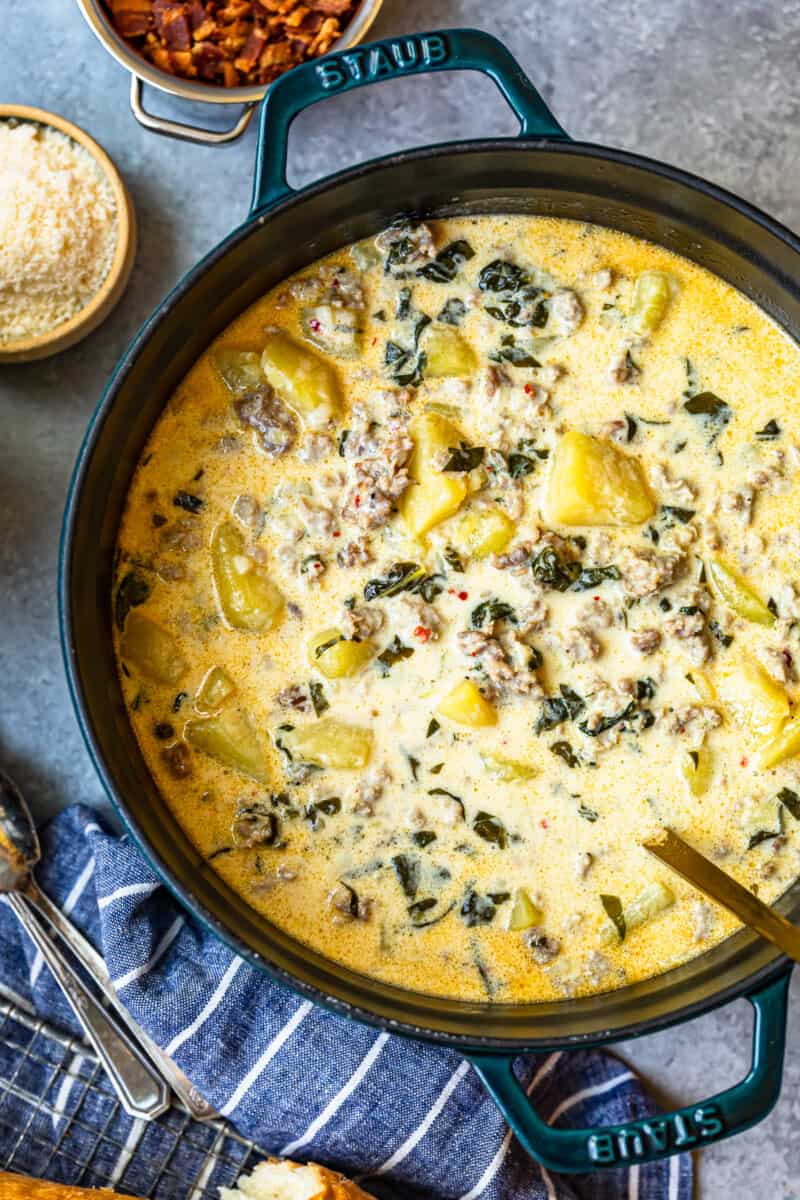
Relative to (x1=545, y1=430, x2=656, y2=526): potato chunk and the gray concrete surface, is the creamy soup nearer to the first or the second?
(x1=545, y1=430, x2=656, y2=526): potato chunk

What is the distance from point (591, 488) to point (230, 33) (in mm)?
1509

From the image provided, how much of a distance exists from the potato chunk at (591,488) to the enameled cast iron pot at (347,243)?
0.58 metres

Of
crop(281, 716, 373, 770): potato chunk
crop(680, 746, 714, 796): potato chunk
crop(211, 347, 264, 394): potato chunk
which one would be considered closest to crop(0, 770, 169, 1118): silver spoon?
crop(281, 716, 373, 770): potato chunk

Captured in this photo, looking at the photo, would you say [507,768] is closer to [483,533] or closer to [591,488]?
[483,533]

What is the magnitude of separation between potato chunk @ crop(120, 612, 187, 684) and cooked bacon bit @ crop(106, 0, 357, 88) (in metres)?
1.40

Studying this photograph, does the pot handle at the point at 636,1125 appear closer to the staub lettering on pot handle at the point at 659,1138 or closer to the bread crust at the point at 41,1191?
the staub lettering on pot handle at the point at 659,1138

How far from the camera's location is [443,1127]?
10.5 feet

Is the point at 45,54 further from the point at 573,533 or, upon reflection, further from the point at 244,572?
the point at 573,533

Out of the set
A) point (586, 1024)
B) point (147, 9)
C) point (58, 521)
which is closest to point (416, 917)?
point (586, 1024)

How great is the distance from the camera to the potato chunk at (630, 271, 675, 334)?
3.02 metres

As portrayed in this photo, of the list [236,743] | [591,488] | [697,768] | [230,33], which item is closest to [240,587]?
[236,743]

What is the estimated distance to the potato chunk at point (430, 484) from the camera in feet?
9.56

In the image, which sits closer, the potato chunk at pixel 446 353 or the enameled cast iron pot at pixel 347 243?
the enameled cast iron pot at pixel 347 243

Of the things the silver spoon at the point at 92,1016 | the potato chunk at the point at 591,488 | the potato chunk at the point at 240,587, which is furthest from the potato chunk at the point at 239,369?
the silver spoon at the point at 92,1016
